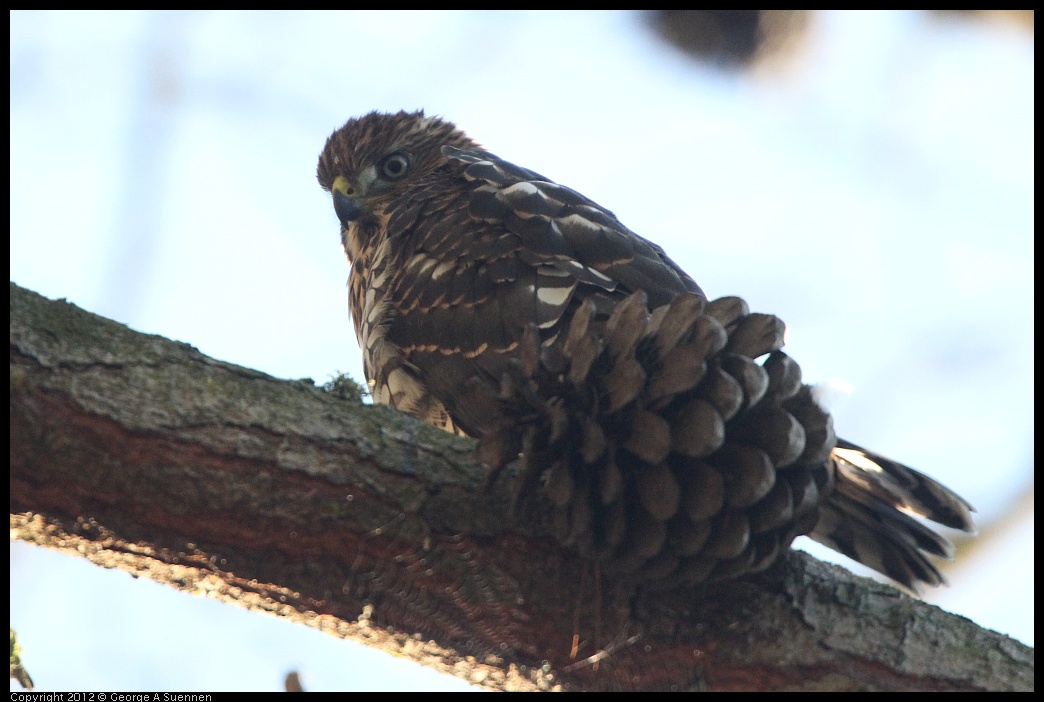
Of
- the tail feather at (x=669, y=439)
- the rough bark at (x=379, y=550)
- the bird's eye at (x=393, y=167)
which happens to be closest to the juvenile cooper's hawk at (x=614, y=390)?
the tail feather at (x=669, y=439)

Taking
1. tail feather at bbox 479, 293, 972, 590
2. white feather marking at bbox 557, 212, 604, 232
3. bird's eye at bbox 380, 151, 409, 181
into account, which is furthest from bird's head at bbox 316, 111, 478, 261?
tail feather at bbox 479, 293, 972, 590

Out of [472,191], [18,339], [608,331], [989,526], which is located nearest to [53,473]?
[18,339]

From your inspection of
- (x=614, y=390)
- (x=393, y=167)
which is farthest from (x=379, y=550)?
(x=393, y=167)

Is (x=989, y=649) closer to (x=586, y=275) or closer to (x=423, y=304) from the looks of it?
(x=586, y=275)

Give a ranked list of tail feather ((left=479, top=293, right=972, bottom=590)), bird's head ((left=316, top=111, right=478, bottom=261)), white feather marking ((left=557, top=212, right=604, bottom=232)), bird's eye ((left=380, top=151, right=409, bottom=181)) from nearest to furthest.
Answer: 1. tail feather ((left=479, top=293, right=972, bottom=590))
2. white feather marking ((left=557, top=212, right=604, bottom=232))
3. bird's head ((left=316, top=111, right=478, bottom=261))
4. bird's eye ((left=380, top=151, right=409, bottom=181))

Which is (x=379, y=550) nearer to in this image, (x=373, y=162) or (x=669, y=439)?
(x=669, y=439)

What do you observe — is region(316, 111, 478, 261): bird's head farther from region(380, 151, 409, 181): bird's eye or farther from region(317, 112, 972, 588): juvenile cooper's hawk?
region(317, 112, 972, 588): juvenile cooper's hawk
